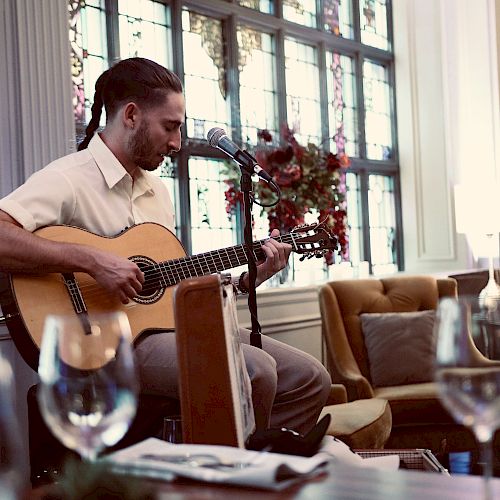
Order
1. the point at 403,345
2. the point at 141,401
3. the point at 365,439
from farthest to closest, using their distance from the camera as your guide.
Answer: the point at 403,345, the point at 365,439, the point at 141,401

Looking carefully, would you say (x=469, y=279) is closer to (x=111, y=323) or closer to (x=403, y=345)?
(x=403, y=345)

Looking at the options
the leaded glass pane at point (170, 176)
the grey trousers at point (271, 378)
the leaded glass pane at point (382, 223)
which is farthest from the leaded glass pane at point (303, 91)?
the grey trousers at point (271, 378)

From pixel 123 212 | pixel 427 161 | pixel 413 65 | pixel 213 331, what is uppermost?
pixel 413 65

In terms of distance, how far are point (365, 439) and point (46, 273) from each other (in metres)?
1.22

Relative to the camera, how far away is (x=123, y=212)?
288cm

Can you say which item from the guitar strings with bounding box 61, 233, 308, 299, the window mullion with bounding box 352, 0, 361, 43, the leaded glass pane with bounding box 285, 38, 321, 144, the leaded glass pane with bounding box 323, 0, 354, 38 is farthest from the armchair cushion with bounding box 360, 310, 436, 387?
the window mullion with bounding box 352, 0, 361, 43

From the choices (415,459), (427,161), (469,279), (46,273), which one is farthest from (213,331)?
(427,161)

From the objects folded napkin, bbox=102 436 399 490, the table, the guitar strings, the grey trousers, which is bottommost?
the grey trousers

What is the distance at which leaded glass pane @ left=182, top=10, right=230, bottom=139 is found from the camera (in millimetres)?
4789

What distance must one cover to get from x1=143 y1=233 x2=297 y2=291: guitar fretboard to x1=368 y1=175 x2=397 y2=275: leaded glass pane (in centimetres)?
335

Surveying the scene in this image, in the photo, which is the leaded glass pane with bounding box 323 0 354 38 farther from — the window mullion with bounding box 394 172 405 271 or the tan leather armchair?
the tan leather armchair

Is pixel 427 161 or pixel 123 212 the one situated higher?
pixel 427 161

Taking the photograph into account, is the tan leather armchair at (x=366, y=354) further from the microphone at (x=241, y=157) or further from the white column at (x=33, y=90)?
the microphone at (x=241, y=157)

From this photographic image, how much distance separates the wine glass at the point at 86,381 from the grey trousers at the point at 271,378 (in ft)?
5.06
